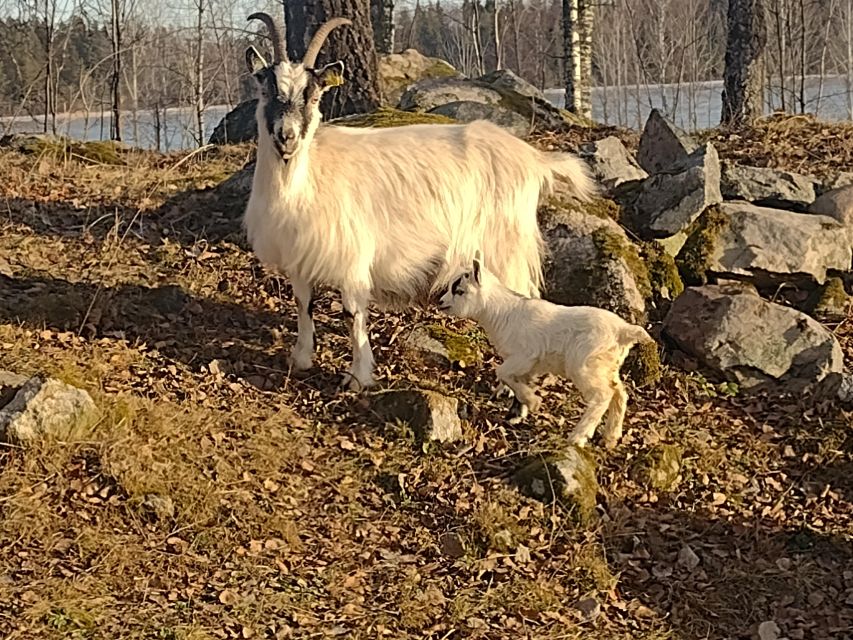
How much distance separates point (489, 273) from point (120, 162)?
501 centimetres

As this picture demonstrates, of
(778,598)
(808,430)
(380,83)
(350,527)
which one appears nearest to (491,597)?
(350,527)

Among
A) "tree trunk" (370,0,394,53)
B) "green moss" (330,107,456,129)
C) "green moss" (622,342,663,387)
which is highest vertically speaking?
"tree trunk" (370,0,394,53)

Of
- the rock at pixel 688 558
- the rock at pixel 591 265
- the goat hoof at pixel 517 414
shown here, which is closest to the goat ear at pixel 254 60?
→ the rock at pixel 591 265

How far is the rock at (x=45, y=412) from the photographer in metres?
4.82

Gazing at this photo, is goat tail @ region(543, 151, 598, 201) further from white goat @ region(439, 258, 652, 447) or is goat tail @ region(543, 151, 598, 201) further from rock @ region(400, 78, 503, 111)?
rock @ region(400, 78, 503, 111)

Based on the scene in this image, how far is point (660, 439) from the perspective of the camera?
5895mm

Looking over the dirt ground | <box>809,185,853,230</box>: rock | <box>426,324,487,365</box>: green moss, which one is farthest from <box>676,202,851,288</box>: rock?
<box>426,324,487,365</box>: green moss

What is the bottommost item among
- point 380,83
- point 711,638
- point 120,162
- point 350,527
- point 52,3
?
point 711,638

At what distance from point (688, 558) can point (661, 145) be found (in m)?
4.58

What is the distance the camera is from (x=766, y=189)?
8039mm

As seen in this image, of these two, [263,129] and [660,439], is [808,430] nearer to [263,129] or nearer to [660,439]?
[660,439]

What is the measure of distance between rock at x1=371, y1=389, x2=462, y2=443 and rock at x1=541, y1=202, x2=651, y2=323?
1577mm

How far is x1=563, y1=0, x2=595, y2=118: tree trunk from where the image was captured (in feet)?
46.8

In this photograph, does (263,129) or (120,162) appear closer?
(263,129)
